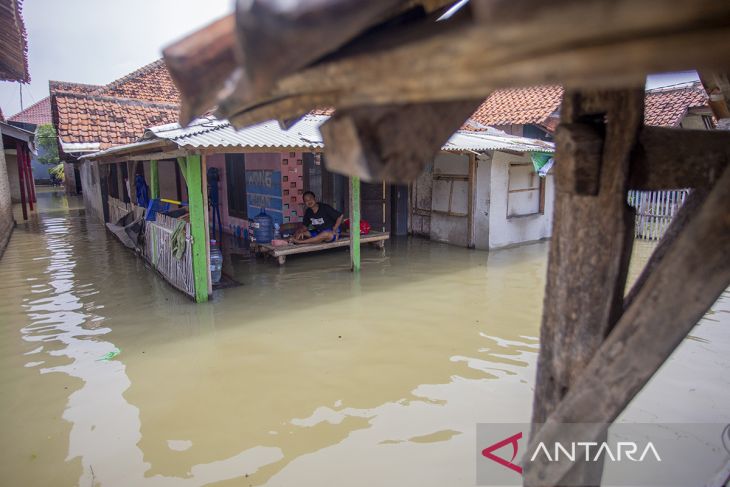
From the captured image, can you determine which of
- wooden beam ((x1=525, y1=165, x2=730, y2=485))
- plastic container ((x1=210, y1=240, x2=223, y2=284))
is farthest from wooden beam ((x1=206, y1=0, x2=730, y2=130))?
plastic container ((x1=210, y1=240, x2=223, y2=284))

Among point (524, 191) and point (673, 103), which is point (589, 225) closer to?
point (524, 191)

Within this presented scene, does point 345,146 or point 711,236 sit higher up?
point 345,146

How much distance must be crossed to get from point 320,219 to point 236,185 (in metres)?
3.66

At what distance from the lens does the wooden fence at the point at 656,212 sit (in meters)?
11.4

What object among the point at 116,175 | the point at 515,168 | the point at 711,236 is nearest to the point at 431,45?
the point at 711,236

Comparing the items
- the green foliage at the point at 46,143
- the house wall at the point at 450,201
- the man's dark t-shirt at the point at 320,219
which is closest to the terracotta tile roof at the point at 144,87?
the man's dark t-shirt at the point at 320,219

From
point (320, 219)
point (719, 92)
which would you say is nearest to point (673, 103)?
point (320, 219)

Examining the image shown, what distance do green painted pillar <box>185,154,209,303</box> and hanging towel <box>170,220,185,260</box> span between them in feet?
1.44

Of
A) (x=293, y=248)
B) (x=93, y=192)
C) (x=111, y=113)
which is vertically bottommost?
(x=293, y=248)

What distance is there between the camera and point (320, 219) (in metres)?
9.70

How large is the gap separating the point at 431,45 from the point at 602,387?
1.12 m

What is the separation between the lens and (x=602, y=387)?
1.38m

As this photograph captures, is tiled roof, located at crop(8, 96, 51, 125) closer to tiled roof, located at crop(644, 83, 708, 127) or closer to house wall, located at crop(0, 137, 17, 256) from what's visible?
house wall, located at crop(0, 137, 17, 256)

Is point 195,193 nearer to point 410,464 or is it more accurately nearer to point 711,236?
point 410,464
